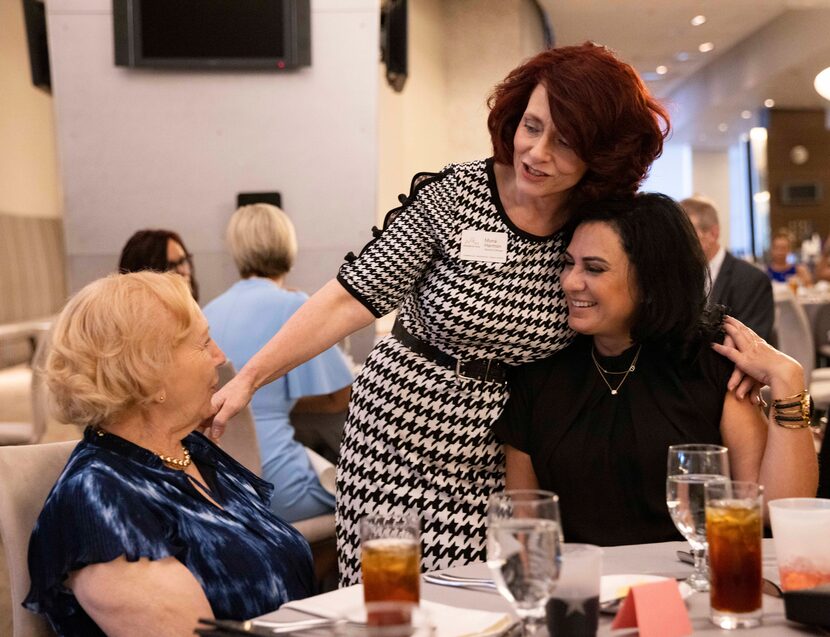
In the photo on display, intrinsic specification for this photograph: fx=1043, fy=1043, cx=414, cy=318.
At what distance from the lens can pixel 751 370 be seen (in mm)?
1908

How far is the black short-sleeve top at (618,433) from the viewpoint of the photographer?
6.41 feet

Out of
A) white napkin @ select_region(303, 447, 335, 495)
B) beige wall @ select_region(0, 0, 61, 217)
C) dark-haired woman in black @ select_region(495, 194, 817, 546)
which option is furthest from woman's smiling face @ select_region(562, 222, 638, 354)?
beige wall @ select_region(0, 0, 61, 217)

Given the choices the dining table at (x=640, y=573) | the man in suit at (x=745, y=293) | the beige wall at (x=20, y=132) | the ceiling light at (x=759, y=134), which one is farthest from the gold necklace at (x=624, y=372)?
the ceiling light at (x=759, y=134)

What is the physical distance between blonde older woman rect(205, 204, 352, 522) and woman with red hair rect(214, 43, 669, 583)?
Answer: 94 centimetres

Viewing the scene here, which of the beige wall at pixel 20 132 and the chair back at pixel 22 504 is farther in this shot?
the beige wall at pixel 20 132

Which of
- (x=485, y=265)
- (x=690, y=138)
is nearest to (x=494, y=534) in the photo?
(x=485, y=265)

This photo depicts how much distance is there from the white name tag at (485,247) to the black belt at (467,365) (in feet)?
0.67

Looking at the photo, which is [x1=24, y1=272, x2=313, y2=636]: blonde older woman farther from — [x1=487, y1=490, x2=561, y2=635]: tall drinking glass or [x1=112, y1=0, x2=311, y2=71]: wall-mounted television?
[x1=112, y1=0, x2=311, y2=71]: wall-mounted television

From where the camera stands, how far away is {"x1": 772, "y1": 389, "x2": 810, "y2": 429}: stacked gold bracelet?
72.1 inches

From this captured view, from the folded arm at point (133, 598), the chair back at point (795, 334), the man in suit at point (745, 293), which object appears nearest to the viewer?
the folded arm at point (133, 598)

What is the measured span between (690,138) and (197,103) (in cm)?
1781

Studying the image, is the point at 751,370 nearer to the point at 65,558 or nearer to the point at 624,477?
the point at 624,477

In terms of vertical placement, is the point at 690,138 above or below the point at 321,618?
above

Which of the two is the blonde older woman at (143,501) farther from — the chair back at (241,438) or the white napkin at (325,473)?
the white napkin at (325,473)
